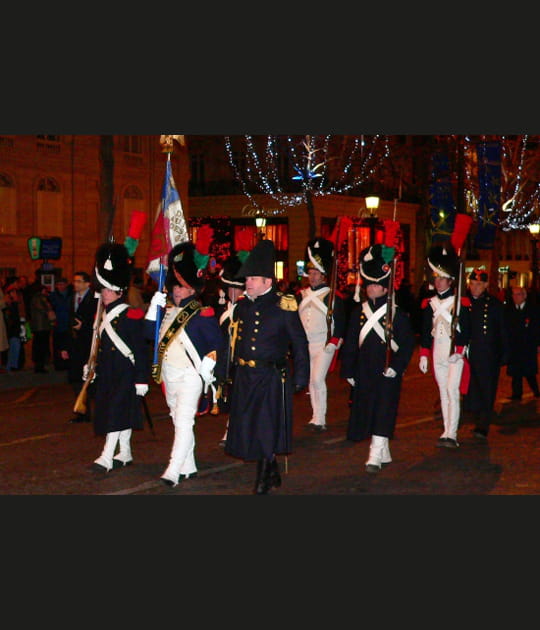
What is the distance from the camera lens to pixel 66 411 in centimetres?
1323

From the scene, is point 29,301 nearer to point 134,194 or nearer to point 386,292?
point 386,292

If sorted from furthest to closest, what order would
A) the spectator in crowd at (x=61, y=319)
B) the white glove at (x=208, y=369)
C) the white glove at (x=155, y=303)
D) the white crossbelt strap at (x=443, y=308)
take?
1. the spectator in crowd at (x=61, y=319)
2. the white crossbelt strap at (x=443, y=308)
3. the white glove at (x=155, y=303)
4. the white glove at (x=208, y=369)

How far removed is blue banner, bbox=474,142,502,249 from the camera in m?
36.3

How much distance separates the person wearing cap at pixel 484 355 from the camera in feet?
37.1

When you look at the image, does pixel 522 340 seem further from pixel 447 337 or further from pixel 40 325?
pixel 40 325

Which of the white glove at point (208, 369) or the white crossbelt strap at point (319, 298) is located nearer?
the white glove at point (208, 369)

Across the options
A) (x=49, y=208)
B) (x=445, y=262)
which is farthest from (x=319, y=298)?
(x=49, y=208)

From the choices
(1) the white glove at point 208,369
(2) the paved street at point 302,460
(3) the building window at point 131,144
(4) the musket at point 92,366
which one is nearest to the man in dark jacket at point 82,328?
(2) the paved street at point 302,460

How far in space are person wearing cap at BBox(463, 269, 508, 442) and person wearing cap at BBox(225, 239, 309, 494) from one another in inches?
151

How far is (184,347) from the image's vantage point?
8.59 m

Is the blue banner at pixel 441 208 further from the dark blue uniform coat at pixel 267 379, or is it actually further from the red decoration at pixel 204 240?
the dark blue uniform coat at pixel 267 379

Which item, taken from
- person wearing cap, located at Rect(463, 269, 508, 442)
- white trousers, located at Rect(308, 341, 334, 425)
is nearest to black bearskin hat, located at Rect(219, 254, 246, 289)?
white trousers, located at Rect(308, 341, 334, 425)

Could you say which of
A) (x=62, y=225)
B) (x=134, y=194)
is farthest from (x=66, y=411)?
(x=134, y=194)

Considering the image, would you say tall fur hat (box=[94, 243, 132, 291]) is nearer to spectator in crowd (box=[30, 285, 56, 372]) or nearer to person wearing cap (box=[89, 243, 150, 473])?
person wearing cap (box=[89, 243, 150, 473])
